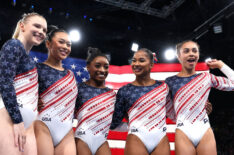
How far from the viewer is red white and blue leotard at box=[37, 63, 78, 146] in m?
2.61

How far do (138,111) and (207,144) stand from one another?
0.86 m

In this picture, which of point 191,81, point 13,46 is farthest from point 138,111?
point 13,46

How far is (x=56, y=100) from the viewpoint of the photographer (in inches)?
106

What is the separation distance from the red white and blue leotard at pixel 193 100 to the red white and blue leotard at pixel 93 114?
0.83 m

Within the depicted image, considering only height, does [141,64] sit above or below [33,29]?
below

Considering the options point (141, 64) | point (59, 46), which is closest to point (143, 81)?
point (141, 64)

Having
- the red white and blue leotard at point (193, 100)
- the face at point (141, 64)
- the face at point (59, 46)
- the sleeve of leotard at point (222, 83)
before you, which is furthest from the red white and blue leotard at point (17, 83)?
the sleeve of leotard at point (222, 83)

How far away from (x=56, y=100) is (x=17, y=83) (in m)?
0.58

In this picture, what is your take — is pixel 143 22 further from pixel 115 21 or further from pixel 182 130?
pixel 182 130

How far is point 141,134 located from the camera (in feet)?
9.50

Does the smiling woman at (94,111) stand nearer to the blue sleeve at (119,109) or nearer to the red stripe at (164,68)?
the blue sleeve at (119,109)

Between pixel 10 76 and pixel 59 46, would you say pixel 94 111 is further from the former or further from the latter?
pixel 10 76

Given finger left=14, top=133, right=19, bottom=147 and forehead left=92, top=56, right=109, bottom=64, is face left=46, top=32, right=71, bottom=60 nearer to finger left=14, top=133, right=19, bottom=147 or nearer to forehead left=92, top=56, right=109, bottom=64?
forehead left=92, top=56, right=109, bottom=64

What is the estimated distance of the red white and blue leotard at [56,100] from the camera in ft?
8.56
